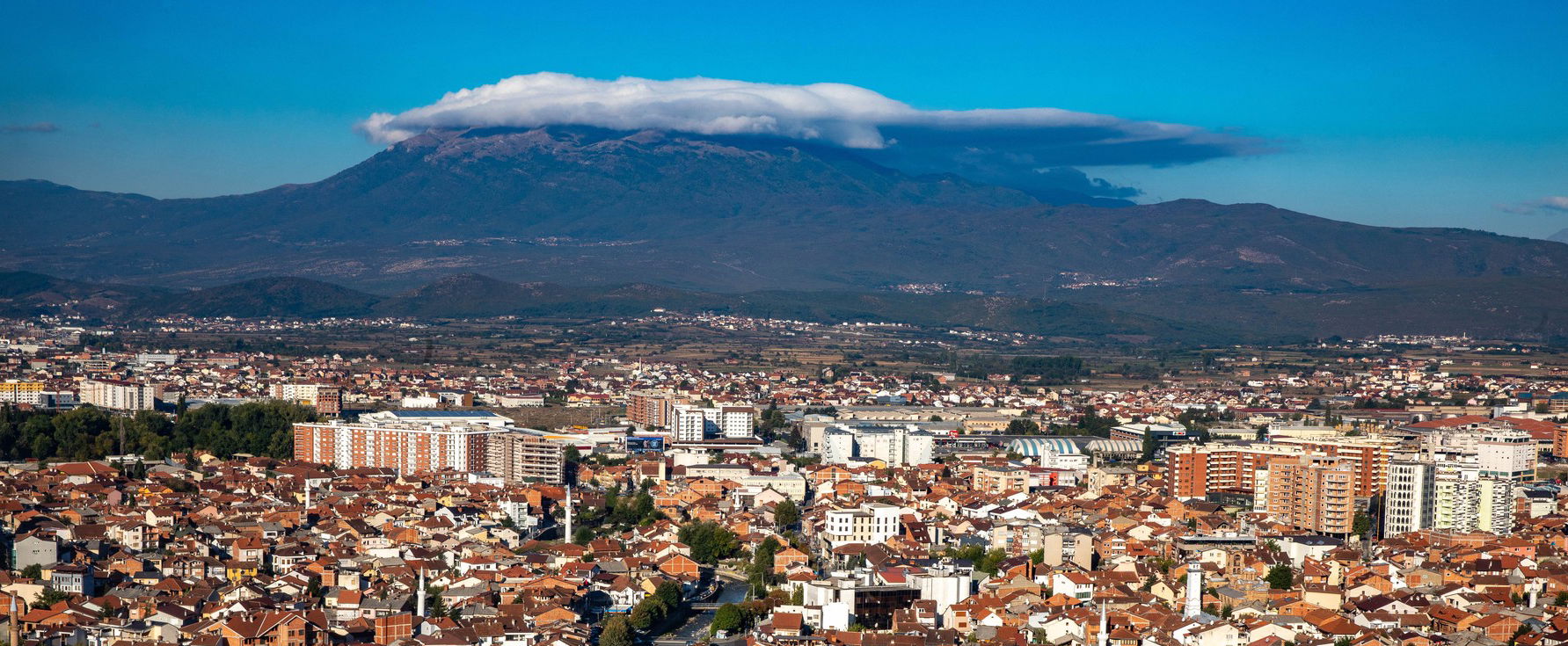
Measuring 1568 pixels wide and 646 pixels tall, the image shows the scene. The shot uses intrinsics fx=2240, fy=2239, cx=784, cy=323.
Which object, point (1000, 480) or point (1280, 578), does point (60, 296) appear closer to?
point (1000, 480)

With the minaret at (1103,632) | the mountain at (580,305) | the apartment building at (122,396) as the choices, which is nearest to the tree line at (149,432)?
the apartment building at (122,396)

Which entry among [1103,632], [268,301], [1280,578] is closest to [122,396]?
[1280,578]

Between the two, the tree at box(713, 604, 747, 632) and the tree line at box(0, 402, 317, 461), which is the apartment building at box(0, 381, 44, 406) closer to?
the tree line at box(0, 402, 317, 461)

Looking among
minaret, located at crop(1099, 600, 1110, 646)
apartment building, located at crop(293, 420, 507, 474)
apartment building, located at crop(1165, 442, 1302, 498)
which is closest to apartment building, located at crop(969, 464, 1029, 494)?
apartment building, located at crop(1165, 442, 1302, 498)

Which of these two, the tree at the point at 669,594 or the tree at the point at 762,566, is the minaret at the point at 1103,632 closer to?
the tree at the point at 762,566

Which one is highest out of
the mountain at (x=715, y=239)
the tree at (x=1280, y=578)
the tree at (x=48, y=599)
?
the mountain at (x=715, y=239)

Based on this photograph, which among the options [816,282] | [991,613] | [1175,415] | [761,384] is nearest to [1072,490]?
[991,613]

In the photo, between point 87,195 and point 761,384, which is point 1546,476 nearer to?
point 761,384
